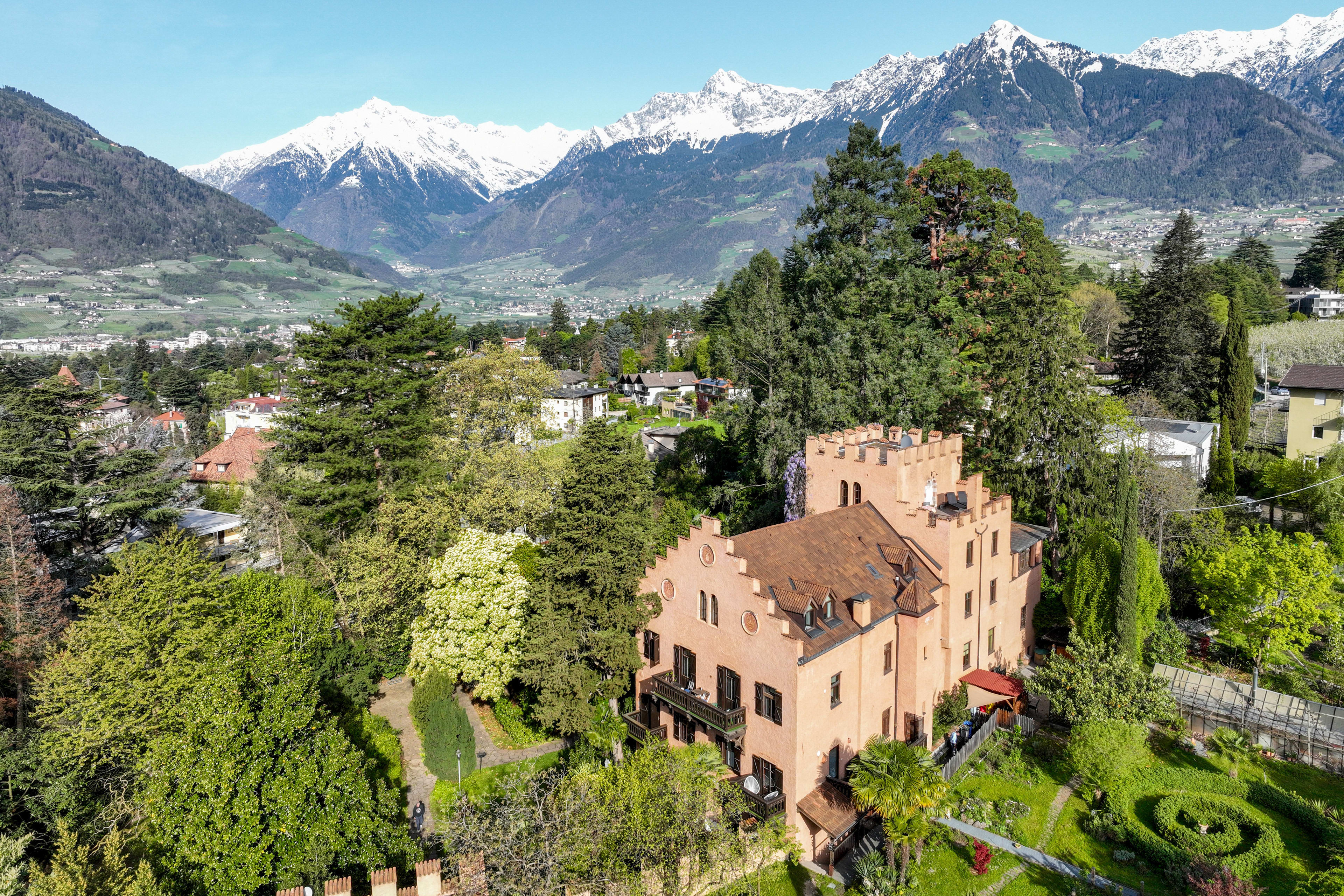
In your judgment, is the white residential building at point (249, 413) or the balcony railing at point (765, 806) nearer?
the balcony railing at point (765, 806)

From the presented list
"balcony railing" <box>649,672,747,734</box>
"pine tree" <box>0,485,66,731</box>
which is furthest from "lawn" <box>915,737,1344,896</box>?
"pine tree" <box>0,485,66,731</box>

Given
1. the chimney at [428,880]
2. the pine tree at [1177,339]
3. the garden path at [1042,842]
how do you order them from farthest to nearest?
1. the pine tree at [1177,339]
2. the garden path at [1042,842]
3. the chimney at [428,880]

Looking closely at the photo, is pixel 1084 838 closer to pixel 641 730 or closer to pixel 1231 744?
pixel 1231 744

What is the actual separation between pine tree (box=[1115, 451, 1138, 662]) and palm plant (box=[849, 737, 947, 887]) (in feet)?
49.1

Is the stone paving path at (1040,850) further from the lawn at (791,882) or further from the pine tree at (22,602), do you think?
the pine tree at (22,602)

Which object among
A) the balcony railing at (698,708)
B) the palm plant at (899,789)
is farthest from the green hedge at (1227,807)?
the balcony railing at (698,708)

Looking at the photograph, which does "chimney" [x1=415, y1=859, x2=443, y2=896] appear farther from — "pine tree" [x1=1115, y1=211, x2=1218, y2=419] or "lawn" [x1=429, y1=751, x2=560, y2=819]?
"pine tree" [x1=1115, y1=211, x2=1218, y2=419]

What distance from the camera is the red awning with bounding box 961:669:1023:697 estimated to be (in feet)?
99.0

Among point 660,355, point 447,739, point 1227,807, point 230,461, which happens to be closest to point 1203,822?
point 1227,807

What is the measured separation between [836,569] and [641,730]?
33.9 ft

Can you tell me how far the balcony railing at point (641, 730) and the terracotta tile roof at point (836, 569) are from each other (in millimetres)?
8165

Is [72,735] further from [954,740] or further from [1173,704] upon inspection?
[1173,704]

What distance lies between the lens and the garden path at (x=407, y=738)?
28.2 m

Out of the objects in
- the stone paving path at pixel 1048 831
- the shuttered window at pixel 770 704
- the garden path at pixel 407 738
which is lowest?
the garden path at pixel 407 738
